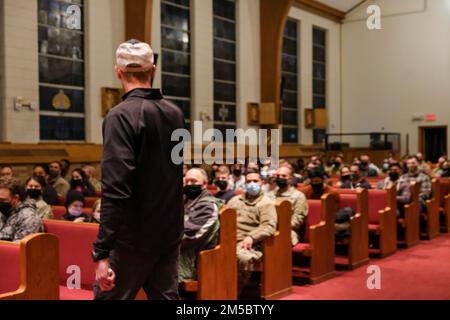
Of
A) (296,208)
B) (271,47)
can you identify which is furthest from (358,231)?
(271,47)

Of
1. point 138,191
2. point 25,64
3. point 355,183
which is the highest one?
point 25,64

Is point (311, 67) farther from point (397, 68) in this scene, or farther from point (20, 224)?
point (20, 224)

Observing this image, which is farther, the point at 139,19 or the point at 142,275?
the point at 139,19

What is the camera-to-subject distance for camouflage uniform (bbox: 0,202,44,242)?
3.96 meters

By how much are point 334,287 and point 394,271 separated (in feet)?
3.29

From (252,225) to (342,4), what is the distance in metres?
15.6

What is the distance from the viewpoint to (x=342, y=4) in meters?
19.0

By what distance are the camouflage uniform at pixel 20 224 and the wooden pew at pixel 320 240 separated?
2502 millimetres

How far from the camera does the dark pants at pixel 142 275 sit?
2.02 m

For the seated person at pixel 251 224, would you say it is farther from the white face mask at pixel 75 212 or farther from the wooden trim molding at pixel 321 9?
the wooden trim molding at pixel 321 9

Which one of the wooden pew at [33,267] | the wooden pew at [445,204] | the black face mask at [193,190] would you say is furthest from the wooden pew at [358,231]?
the wooden pew at [33,267]

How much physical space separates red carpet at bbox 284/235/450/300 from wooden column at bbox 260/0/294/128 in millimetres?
9383

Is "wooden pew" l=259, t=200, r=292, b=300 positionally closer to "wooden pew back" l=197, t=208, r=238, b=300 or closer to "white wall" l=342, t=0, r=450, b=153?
"wooden pew back" l=197, t=208, r=238, b=300
